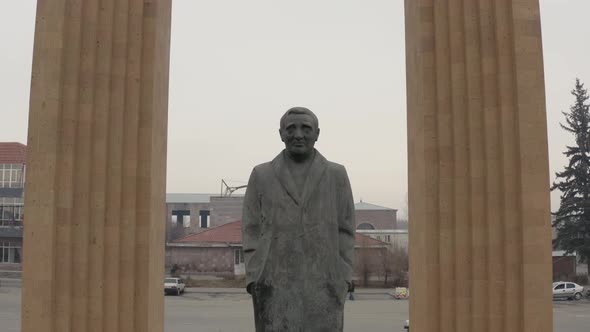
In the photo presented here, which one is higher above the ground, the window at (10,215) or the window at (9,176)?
the window at (9,176)

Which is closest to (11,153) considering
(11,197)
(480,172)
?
(11,197)

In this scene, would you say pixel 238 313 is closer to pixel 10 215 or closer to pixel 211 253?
→ pixel 211 253

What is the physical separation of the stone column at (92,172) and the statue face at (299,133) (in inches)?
164

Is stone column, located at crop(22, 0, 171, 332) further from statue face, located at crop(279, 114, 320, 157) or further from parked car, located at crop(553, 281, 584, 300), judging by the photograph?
parked car, located at crop(553, 281, 584, 300)

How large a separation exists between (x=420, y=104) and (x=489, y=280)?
8.86 feet

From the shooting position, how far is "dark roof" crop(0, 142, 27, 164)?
43.0 meters

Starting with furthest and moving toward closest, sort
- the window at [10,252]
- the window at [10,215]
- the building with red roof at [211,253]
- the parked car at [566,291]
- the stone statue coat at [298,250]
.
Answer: the window at [10,215] → the window at [10,252] → the building with red roof at [211,253] → the parked car at [566,291] → the stone statue coat at [298,250]

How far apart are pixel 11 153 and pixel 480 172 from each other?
41.8 meters

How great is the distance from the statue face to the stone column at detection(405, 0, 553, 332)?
4170 mm

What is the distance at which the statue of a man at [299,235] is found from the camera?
482 centimetres

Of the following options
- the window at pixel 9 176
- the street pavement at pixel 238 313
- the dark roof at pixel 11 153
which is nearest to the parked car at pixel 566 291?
the street pavement at pixel 238 313

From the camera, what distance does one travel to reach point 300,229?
4.89 meters

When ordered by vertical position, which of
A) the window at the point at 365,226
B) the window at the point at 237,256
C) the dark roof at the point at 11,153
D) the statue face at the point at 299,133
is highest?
the dark roof at the point at 11,153

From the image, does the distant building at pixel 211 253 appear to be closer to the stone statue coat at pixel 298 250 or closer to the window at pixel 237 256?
the window at pixel 237 256
